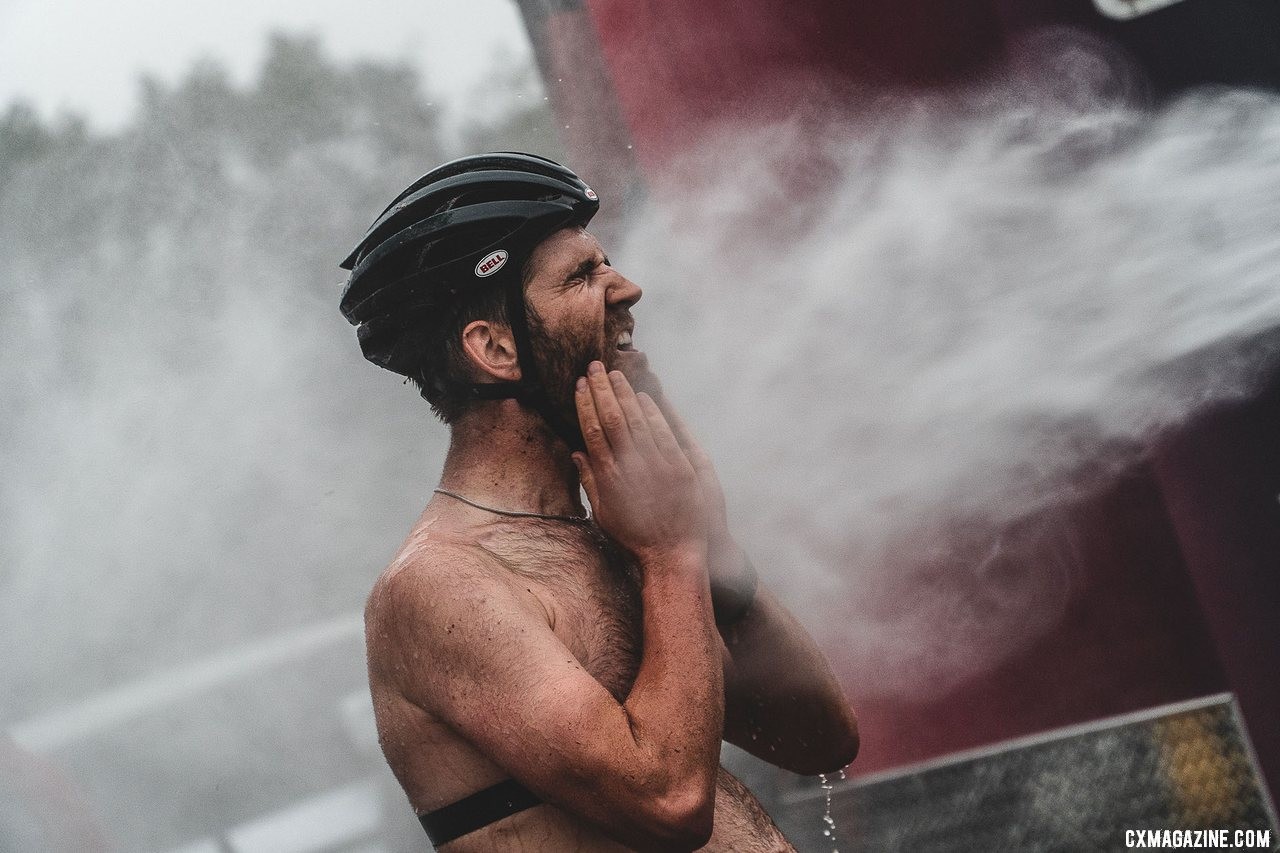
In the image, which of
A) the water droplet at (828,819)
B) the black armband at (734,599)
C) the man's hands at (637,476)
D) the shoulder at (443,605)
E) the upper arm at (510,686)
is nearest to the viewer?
the upper arm at (510,686)

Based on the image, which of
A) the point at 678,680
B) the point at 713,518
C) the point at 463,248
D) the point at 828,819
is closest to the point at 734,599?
the point at 713,518

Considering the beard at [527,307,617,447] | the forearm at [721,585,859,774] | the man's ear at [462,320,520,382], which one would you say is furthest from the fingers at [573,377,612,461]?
the forearm at [721,585,859,774]

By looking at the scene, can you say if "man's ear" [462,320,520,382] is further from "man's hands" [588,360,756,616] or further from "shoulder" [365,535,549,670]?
"shoulder" [365,535,549,670]

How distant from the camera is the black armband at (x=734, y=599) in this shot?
2719 mm

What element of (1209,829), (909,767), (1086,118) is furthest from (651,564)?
(1086,118)

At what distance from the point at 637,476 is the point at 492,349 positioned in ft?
1.61

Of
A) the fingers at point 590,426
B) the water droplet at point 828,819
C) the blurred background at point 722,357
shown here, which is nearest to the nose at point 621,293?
the fingers at point 590,426

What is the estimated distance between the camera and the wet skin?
2.03 m

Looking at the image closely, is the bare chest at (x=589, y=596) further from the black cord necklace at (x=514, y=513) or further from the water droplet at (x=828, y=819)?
the water droplet at (x=828, y=819)

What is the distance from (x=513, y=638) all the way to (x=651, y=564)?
331 mm

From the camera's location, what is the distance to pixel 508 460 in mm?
2611

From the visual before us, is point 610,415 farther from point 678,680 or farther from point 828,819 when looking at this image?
point 828,819

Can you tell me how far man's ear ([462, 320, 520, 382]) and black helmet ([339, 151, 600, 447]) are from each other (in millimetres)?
20

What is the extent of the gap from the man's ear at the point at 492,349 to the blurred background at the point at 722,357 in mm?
2373
